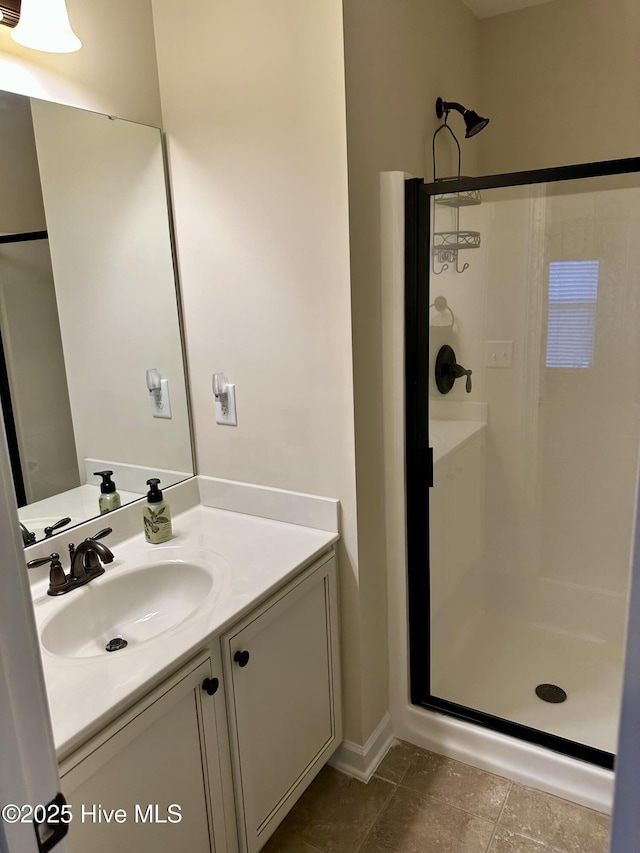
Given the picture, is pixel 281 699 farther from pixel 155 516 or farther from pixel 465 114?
pixel 465 114

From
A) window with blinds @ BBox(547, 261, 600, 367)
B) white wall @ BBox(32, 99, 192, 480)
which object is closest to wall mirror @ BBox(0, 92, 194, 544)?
white wall @ BBox(32, 99, 192, 480)

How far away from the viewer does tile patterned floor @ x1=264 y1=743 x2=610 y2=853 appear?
1.64m

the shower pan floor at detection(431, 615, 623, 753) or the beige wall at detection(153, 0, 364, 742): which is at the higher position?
the beige wall at detection(153, 0, 364, 742)

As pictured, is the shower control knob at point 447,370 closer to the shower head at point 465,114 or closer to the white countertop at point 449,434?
the white countertop at point 449,434

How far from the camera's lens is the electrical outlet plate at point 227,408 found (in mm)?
1867

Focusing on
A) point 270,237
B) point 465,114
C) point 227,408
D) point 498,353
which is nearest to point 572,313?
point 498,353

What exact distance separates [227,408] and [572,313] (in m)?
1.37

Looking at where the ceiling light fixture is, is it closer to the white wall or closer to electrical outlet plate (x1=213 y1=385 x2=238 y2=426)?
the white wall

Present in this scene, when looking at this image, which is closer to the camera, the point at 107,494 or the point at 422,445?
the point at 107,494

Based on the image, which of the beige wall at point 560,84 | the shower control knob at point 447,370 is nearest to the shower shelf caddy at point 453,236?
the shower control knob at point 447,370

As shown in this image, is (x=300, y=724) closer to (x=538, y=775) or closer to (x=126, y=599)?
(x=126, y=599)

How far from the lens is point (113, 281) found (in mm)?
1796

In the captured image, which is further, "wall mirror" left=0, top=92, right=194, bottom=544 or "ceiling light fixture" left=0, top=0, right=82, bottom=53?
"wall mirror" left=0, top=92, right=194, bottom=544

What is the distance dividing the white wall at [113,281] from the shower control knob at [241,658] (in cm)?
70
